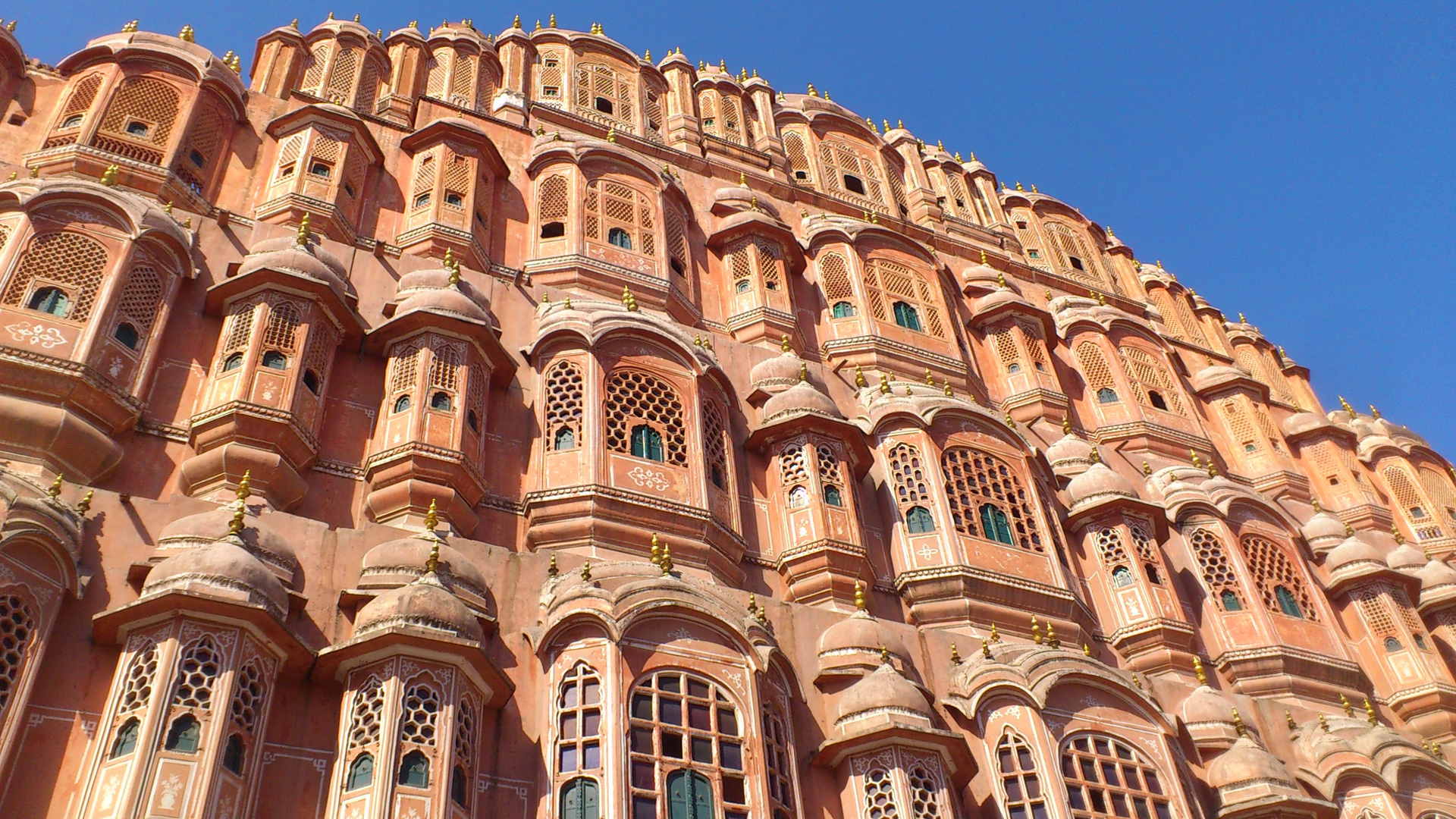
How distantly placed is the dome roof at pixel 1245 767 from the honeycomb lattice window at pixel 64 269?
1587 centimetres

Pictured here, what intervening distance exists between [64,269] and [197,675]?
22.8 ft

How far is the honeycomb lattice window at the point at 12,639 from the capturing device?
10.8 metres

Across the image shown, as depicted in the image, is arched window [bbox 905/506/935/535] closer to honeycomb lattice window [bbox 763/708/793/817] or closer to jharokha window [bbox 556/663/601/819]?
honeycomb lattice window [bbox 763/708/793/817]

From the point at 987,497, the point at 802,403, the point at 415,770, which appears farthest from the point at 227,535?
the point at 987,497

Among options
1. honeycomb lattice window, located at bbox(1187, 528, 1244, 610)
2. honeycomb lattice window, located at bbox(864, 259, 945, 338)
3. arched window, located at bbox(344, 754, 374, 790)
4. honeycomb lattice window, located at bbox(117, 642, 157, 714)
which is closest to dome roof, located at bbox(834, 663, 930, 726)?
arched window, located at bbox(344, 754, 374, 790)

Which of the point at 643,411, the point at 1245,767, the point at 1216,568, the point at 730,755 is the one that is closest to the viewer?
the point at 730,755

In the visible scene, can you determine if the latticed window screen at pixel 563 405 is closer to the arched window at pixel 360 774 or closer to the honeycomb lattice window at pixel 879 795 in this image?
the honeycomb lattice window at pixel 879 795

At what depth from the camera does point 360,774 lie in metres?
11.3

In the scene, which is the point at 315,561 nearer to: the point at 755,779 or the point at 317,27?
the point at 755,779

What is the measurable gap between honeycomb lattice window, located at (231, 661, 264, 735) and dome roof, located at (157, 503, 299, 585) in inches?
55.8

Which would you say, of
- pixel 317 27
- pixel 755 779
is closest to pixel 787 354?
pixel 755 779

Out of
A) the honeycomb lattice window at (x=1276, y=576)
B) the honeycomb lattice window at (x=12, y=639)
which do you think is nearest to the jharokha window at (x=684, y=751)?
the honeycomb lattice window at (x=12, y=639)

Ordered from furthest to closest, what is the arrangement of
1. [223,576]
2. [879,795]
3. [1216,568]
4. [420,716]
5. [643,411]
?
[1216,568] → [643,411] → [879,795] → [420,716] → [223,576]

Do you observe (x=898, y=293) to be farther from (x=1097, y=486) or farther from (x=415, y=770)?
(x=415, y=770)
